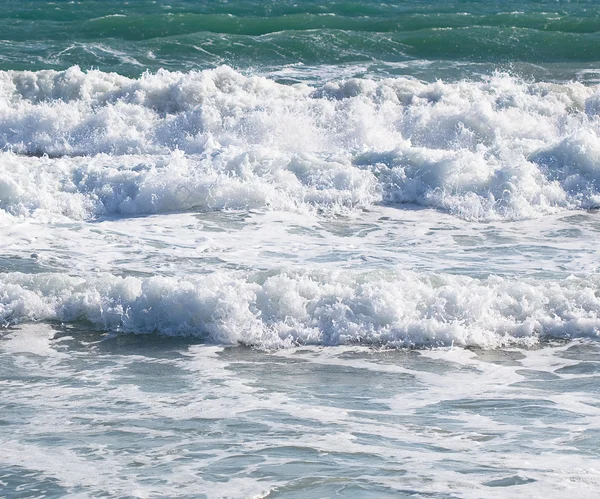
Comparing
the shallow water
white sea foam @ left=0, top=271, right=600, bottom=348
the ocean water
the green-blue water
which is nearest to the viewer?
the shallow water

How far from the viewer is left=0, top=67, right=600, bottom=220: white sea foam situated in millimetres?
12859

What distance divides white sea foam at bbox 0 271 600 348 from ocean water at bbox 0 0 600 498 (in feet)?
0.07

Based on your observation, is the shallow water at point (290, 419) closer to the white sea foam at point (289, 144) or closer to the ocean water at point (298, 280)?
the ocean water at point (298, 280)

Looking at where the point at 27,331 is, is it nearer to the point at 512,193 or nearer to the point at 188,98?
the point at 512,193

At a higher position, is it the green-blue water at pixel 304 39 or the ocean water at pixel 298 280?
the green-blue water at pixel 304 39

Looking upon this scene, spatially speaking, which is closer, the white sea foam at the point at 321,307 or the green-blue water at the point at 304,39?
the white sea foam at the point at 321,307

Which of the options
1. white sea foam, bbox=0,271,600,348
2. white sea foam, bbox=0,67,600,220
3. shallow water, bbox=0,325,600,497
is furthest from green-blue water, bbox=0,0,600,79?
shallow water, bbox=0,325,600,497

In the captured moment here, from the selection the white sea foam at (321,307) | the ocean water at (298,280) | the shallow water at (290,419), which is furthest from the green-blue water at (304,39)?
the shallow water at (290,419)

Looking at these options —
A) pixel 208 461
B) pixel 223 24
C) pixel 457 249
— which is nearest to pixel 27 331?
pixel 208 461

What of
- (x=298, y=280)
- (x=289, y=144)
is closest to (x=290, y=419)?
(x=298, y=280)

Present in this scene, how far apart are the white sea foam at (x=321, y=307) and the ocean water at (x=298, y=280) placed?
0.07ft

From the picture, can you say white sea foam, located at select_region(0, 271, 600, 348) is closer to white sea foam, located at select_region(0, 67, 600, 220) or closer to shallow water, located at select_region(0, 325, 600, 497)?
shallow water, located at select_region(0, 325, 600, 497)

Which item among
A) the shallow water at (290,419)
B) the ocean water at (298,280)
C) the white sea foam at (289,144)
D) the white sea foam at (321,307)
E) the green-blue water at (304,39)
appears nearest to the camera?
→ the shallow water at (290,419)

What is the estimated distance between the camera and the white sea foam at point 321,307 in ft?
27.7
